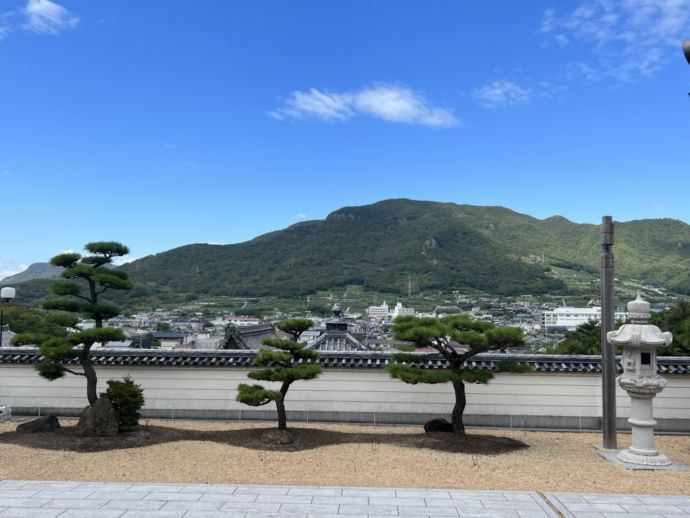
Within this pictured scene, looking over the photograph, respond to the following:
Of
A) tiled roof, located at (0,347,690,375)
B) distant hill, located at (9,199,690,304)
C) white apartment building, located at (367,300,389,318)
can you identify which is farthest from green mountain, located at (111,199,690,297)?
tiled roof, located at (0,347,690,375)

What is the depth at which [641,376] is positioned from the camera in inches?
327

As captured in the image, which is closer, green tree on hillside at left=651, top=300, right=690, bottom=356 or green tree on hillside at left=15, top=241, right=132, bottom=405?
green tree on hillside at left=15, top=241, right=132, bottom=405

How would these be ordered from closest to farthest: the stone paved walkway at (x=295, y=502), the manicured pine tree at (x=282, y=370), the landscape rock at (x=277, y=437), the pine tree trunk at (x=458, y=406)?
the stone paved walkway at (x=295, y=502)
the manicured pine tree at (x=282, y=370)
the landscape rock at (x=277, y=437)
the pine tree trunk at (x=458, y=406)

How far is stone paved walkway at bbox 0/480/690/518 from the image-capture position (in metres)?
5.63

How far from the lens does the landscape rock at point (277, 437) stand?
8680 millimetres

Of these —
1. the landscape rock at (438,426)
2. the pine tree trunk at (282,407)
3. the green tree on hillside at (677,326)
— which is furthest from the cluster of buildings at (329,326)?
the green tree on hillside at (677,326)

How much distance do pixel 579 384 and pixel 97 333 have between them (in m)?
9.34

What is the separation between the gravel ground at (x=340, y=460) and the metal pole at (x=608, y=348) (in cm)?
51

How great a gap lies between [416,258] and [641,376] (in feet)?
263

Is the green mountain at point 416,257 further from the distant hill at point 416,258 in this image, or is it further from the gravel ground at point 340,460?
the gravel ground at point 340,460

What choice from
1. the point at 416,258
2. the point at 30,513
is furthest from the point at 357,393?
the point at 416,258

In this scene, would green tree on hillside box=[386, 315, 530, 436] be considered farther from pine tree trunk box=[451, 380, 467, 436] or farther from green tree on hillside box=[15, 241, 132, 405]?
green tree on hillside box=[15, 241, 132, 405]

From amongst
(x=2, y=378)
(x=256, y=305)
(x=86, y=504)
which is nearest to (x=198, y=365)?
(x=2, y=378)

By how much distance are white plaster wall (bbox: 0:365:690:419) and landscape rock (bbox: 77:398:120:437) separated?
6.85 feet
